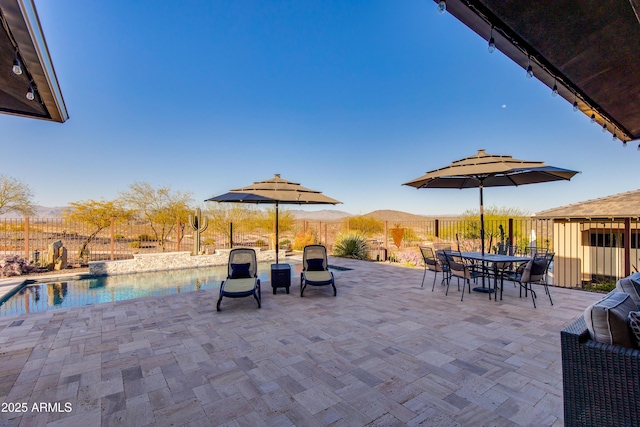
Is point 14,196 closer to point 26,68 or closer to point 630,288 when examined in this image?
point 26,68

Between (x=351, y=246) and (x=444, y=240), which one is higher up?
(x=444, y=240)

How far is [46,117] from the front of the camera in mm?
3572

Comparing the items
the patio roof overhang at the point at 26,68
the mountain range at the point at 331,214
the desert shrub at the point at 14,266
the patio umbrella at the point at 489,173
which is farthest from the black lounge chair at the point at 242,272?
the mountain range at the point at 331,214

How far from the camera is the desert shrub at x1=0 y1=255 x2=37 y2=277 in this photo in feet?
26.2

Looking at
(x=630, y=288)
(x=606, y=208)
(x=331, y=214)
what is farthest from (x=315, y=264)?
(x=331, y=214)

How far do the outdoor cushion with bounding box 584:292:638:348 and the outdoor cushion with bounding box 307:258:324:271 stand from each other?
16.5 feet

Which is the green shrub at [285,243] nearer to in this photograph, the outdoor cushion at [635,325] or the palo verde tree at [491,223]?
the palo verde tree at [491,223]

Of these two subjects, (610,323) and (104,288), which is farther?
(104,288)

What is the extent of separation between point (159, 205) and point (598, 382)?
1557cm

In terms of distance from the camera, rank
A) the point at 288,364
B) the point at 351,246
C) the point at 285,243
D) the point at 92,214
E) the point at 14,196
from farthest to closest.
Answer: the point at 285,243
the point at 14,196
the point at 351,246
the point at 92,214
the point at 288,364

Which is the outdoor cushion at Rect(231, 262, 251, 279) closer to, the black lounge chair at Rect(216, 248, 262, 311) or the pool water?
the black lounge chair at Rect(216, 248, 262, 311)

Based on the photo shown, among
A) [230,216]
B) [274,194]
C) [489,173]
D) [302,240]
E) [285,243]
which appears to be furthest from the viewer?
[230,216]

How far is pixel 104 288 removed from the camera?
23.7 ft

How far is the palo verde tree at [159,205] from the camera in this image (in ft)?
43.6
